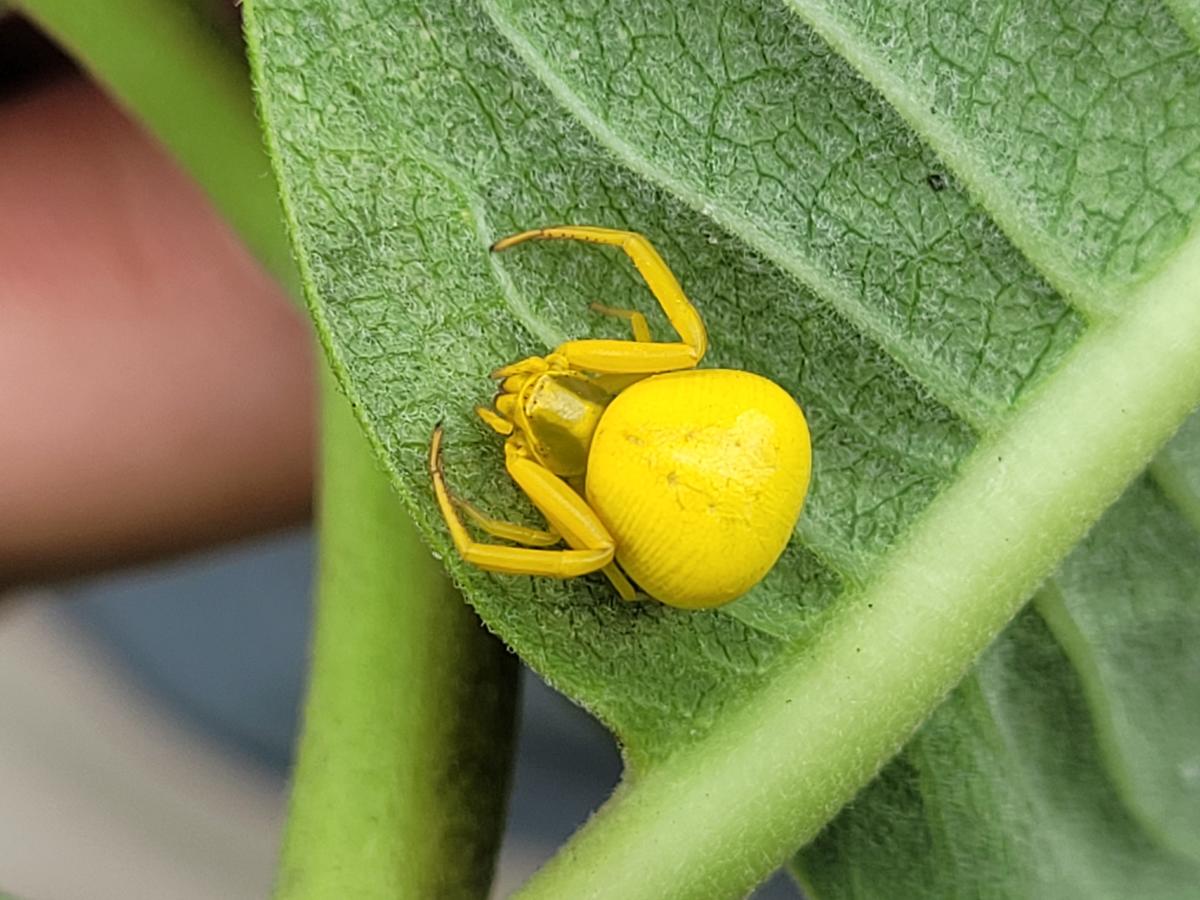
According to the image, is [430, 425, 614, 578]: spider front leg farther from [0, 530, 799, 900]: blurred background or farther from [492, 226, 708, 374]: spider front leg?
[0, 530, 799, 900]: blurred background

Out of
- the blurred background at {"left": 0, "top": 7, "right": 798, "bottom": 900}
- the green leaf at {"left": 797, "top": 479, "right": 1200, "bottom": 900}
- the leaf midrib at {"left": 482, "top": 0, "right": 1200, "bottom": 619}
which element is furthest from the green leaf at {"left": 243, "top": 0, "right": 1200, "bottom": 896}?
the blurred background at {"left": 0, "top": 7, "right": 798, "bottom": 900}

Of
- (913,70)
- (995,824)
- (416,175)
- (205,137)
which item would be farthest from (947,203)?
(205,137)

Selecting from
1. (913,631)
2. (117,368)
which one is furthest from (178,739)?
(913,631)

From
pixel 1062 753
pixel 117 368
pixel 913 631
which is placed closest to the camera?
pixel 913 631

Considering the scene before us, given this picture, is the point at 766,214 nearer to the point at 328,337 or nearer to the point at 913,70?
the point at 913,70

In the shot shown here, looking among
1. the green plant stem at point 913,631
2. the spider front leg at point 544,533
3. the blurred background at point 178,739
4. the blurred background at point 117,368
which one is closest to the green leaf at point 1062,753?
the green plant stem at point 913,631

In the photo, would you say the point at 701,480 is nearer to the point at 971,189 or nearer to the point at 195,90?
the point at 971,189

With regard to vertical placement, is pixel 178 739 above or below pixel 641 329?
below
